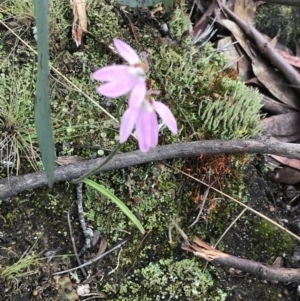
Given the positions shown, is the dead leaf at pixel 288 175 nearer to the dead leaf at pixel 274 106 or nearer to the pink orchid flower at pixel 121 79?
the dead leaf at pixel 274 106

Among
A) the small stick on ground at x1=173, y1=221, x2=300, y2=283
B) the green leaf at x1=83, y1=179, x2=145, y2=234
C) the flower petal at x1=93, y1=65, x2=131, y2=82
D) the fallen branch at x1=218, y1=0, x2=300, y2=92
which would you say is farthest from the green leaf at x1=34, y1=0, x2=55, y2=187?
the fallen branch at x1=218, y1=0, x2=300, y2=92

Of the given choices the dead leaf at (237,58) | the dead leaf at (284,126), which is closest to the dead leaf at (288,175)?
the dead leaf at (284,126)

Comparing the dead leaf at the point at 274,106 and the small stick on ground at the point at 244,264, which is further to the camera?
the dead leaf at the point at 274,106

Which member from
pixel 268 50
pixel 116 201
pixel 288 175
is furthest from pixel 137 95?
pixel 268 50

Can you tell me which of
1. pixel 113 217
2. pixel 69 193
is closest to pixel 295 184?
pixel 113 217

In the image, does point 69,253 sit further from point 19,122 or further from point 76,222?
point 19,122

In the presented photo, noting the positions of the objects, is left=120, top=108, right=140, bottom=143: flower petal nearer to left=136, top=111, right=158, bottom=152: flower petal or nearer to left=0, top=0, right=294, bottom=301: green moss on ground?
left=136, top=111, right=158, bottom=152: flower petal

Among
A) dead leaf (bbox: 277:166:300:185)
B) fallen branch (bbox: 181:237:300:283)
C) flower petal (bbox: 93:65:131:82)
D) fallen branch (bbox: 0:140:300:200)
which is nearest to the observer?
flower petal (bbox: 93:65:131:82)

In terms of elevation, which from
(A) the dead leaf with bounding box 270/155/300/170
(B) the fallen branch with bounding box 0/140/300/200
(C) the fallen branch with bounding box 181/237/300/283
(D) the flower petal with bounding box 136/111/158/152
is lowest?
(C) the fallen branch with bounding box 181/237/300/283
